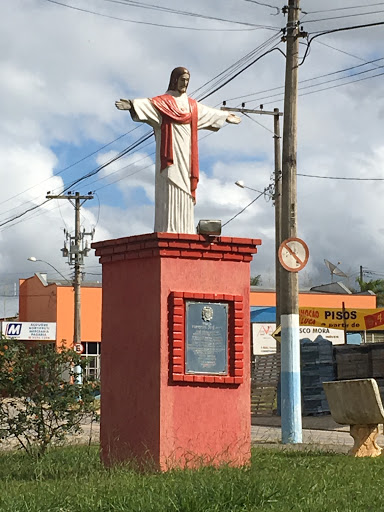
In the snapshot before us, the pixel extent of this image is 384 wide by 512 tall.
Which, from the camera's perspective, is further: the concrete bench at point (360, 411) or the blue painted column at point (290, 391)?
the blue painted column at point (290, 391)

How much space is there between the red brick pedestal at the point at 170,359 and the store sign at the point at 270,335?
97.1 ft

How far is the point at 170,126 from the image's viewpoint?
12016 mm

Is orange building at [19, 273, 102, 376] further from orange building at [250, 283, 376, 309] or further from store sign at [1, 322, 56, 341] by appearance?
orange building at [250, 283, 376, 309]

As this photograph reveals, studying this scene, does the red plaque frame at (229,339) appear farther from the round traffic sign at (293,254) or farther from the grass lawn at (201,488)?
the round traffic sign at (293,254)

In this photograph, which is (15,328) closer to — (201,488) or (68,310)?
(68,310)

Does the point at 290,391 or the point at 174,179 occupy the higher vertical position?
the point at 174,179

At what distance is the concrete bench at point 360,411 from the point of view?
Answer: 43.7 ft

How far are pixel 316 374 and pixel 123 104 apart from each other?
15.9m

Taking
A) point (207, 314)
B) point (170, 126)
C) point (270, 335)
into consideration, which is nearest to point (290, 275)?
point (170, 126)

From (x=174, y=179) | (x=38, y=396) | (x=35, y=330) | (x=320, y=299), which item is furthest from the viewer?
(x=320, y=299)

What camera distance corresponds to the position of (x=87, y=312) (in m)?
54.7

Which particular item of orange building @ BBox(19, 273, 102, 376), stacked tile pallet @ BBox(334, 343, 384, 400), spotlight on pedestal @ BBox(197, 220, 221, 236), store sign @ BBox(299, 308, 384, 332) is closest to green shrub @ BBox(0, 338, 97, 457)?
spotlight on pedestal @ BBox(197, 220, 221, 236)

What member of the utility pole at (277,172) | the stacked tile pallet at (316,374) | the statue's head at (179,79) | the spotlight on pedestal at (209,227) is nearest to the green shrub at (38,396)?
the spotlight on pedestal at (209,227)

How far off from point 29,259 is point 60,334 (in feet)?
18.9
